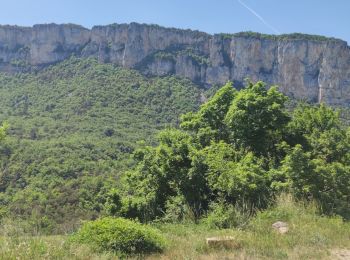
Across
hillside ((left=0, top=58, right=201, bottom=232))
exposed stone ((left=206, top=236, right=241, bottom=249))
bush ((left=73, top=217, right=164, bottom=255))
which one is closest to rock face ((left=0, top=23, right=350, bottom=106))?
hillside ((left=0, top=58, right=201, bottom=232))

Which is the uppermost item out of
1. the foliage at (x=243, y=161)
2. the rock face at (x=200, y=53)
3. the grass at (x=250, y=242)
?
the rock face at (x=200, y=53)

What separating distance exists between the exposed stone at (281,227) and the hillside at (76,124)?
26561 mm

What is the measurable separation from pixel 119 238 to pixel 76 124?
81167 mm

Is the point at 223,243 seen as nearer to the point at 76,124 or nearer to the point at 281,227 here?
the point at 281,227

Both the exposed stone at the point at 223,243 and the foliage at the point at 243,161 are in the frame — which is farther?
the foliage at the point at 243,161

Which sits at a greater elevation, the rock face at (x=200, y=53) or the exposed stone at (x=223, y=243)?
the rock face at (x=200, y=53)

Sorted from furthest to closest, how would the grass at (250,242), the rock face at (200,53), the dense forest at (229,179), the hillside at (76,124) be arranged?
the rock face at (200,53)
the hillside at (76,124)
the dense forest at (229,179)
the grass at (250,242)

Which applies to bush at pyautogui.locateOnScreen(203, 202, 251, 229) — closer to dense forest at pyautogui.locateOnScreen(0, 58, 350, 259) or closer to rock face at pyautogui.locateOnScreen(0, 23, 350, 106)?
dense forest at pyautogui.locateOnScreen(0, 58, 350, 259)

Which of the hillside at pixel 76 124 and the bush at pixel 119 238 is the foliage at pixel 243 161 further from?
the hillside at pixel 76 124

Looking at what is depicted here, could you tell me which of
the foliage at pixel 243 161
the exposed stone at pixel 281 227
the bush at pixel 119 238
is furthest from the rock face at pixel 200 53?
the bush at pixel 119 238

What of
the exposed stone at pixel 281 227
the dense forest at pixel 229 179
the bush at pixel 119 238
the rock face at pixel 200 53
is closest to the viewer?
the bush at pixel 119 238

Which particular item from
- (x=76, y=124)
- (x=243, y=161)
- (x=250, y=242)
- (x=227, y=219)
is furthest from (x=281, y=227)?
(x=76, y=124)

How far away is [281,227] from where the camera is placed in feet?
20.5

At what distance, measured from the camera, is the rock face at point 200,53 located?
102 meters
